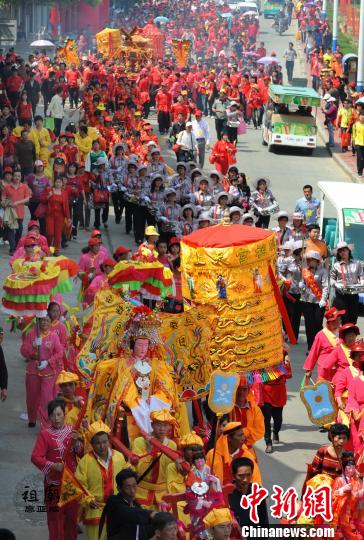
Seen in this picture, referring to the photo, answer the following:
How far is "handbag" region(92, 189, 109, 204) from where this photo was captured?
26.9m

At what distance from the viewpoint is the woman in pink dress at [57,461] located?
12.7 metres

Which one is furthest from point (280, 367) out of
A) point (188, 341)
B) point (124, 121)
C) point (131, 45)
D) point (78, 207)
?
point (131, 45)

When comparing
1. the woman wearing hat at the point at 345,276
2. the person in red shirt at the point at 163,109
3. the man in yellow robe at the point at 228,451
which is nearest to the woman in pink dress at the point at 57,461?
A: the man in yellow robe at the point at 228,451

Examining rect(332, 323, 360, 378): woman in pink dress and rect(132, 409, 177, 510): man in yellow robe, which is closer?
rect(132, 409, 177, 510): man in yellow robe

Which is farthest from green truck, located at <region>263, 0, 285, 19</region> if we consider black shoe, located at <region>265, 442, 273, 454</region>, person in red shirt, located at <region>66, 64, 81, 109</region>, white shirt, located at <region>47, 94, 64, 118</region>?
black shoe, located at <region>265, 442, 273, 454</region>

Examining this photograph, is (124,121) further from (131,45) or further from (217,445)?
(217,445)

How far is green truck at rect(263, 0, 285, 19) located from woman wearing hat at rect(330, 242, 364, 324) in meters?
70.6

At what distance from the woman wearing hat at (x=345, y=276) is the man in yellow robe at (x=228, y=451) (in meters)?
7.84

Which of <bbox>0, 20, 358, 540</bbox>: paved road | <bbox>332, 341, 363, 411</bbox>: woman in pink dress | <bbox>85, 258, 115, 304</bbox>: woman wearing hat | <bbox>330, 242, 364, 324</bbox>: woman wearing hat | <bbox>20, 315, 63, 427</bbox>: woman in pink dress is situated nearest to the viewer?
<bbox>0, 20, 358, 540</bbox>: paved road

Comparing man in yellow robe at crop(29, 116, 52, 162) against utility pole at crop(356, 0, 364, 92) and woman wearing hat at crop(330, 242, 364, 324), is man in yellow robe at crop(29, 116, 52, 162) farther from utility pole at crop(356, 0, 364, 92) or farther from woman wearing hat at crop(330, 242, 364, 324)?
utility pole at crop(356, 0, 364, 92)

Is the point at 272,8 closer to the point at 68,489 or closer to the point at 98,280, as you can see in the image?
the point at 98,280

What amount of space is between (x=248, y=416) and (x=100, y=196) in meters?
13.2

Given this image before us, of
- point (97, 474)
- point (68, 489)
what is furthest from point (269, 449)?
point (97, 474)

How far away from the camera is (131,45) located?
169 feet
